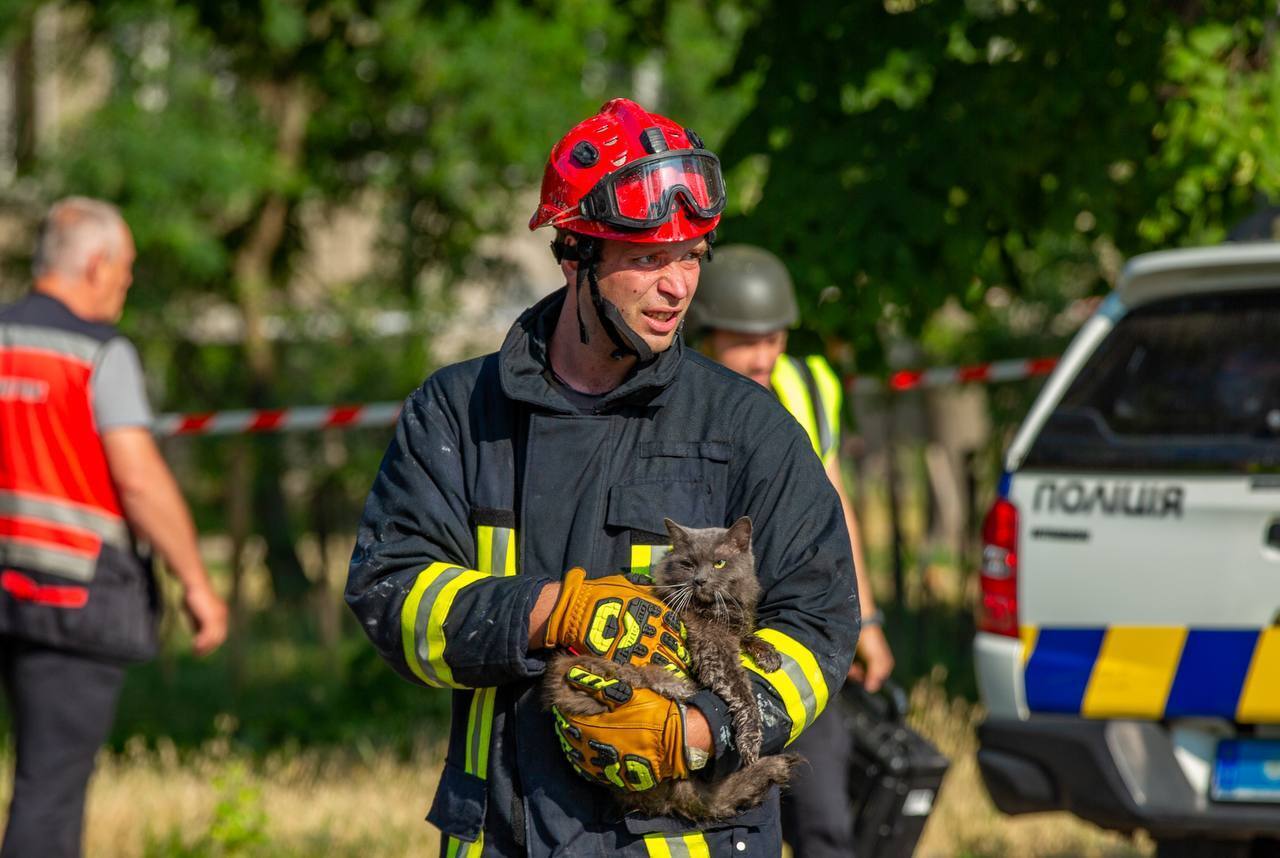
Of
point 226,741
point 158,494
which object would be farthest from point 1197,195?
point 226,741

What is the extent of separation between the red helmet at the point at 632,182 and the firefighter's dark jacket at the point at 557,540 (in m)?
0.23

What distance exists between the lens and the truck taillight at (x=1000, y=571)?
5031 mm

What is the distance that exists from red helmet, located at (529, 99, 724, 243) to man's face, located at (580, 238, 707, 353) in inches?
1.8

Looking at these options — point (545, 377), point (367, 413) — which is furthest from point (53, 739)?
point (367, 413)

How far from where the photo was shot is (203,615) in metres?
5.18

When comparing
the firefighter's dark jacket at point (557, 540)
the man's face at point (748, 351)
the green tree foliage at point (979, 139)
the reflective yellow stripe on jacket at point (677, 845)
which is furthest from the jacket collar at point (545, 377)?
the green tree foliage at point (979, 139)

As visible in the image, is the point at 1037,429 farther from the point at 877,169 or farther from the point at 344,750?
the point at 344,750

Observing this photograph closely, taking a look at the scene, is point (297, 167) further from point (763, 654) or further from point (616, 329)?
point (763, 654)

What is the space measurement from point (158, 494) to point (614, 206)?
111 inches

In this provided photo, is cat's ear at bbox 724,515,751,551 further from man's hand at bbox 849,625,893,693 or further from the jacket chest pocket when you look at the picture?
man's hand at bbox 849,625,893,693

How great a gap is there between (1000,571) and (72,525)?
2.86 metres

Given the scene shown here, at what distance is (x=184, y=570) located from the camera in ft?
16.5

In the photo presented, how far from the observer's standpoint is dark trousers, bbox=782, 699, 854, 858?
4523 millimetres

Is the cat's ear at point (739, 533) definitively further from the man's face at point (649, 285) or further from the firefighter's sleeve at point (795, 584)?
the man's face at point (649, 285)
